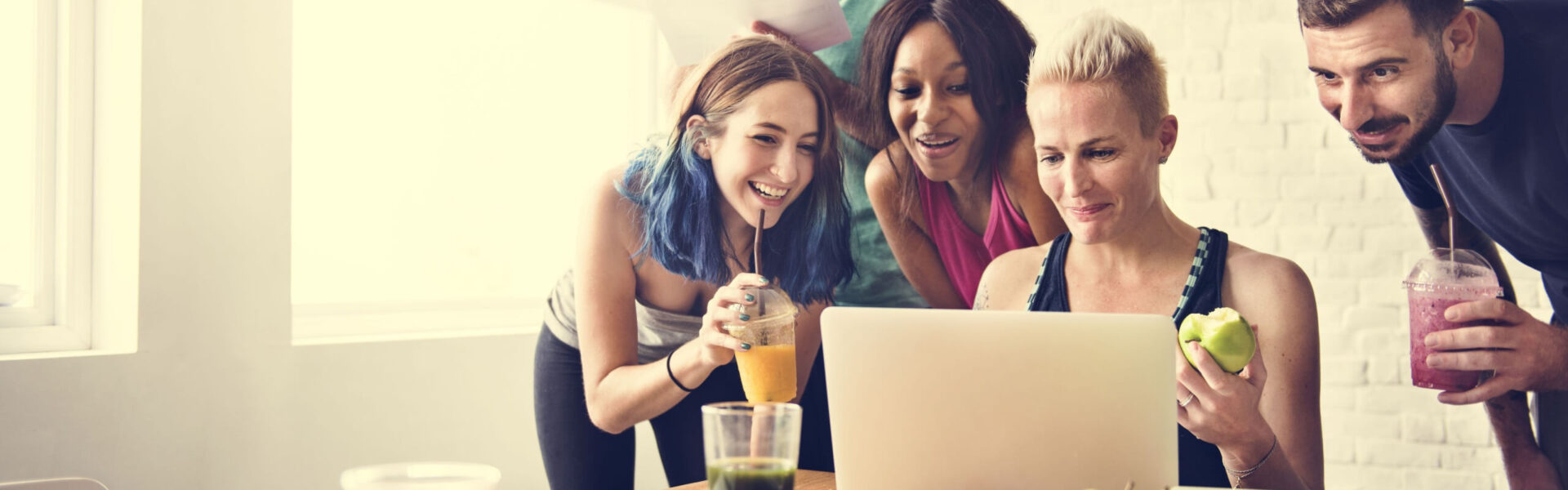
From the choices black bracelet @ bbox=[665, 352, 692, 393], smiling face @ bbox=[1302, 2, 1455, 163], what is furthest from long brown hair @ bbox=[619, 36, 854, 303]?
smiling face @ bbox=[1302, 2, 1455, 163]

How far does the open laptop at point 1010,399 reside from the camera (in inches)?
51.1

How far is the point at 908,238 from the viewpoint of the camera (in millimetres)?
2676

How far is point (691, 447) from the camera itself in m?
2.86

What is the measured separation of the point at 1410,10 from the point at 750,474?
5.03ft

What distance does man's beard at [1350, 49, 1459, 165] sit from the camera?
6.63 ft

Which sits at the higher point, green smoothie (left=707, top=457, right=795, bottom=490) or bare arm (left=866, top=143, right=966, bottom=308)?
bare arm (left=866, top=143, right=966, bottom=308)

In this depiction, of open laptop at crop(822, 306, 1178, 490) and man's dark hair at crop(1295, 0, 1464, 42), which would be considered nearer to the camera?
open laptop at crop(822, 306, 1178, 490)

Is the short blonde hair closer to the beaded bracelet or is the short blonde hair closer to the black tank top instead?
the black tank top

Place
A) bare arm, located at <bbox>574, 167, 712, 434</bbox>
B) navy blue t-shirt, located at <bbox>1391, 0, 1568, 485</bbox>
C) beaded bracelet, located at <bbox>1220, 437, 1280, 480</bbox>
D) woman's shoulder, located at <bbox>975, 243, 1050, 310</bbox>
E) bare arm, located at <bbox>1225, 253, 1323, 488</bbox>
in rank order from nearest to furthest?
beaded bracelet, located at <bbox>1220, 437, 1280, 480</bbox> → navy blue t-shirt, located at <bbox>1391, 0, 1568, 485</bbox> → bare arm, located at <bbox>1225, 253, 1323, 488</bbox> → woman's shoulder, located at <bbox>975, 243, 1050, 310</bbox> → bare arm, located at <bbox>574, 167, 712, 434</bbox>

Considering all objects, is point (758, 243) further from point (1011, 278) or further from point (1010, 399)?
point (1010, 399)

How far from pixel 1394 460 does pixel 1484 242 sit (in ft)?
1.84

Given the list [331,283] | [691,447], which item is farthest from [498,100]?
[691,447]

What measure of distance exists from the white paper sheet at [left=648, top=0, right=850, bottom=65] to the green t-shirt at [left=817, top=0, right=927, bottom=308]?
0.10 feet

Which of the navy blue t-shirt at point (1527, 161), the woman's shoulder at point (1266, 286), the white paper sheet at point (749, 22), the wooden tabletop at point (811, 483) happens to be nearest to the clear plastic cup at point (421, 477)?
the wooden tabletop at point (811, 483)
